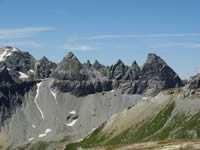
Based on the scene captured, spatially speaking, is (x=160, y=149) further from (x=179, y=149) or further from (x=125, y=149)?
(x=125, y=149)

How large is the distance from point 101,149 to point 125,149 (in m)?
15.9

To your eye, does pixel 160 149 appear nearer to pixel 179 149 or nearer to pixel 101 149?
pixel 179 149

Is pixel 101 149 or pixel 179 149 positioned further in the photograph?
pixel 101 149

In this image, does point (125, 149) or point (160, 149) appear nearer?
point (160, 149)

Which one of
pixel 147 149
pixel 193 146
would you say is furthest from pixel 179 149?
pixel 147 149

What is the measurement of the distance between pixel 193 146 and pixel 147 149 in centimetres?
1708

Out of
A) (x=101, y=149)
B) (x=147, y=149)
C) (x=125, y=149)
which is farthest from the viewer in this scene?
(x=101, y=149)

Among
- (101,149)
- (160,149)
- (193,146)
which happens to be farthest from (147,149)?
(101,149)

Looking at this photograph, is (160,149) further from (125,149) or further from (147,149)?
(125,149)

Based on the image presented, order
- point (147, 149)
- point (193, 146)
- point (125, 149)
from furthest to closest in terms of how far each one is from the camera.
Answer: point (125, 149)
point (147, 149)
point (193, 146)

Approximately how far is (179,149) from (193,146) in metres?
4.16

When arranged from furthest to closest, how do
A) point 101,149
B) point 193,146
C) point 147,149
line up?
1. point 101,149
2. point 147,149
3. point 193,146

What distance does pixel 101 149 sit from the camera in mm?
158125

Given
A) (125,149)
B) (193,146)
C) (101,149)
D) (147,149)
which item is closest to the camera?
(193,146)
